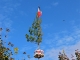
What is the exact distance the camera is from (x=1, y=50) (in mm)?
21828

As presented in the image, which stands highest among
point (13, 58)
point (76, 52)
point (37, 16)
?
point (37, 16)

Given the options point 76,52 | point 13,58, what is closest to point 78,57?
point 76,52

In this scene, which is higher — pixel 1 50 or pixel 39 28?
pixel 39 28

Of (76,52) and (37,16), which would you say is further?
(76,52)

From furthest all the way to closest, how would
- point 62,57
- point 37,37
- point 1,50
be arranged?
point 62,57, point 37,37, point 1,50

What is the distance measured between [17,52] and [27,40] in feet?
5.58

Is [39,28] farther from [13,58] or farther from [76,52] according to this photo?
[76,52]

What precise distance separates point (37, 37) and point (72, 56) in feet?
20.7

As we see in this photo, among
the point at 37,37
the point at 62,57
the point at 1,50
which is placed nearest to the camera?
the point at 1,50

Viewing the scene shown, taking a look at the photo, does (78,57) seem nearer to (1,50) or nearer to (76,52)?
(76,52)

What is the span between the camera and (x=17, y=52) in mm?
22891

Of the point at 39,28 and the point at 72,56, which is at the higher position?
the point at 39,28

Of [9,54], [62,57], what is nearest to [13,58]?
[9,54]

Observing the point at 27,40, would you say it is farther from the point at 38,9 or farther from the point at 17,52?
the point at 38,9
